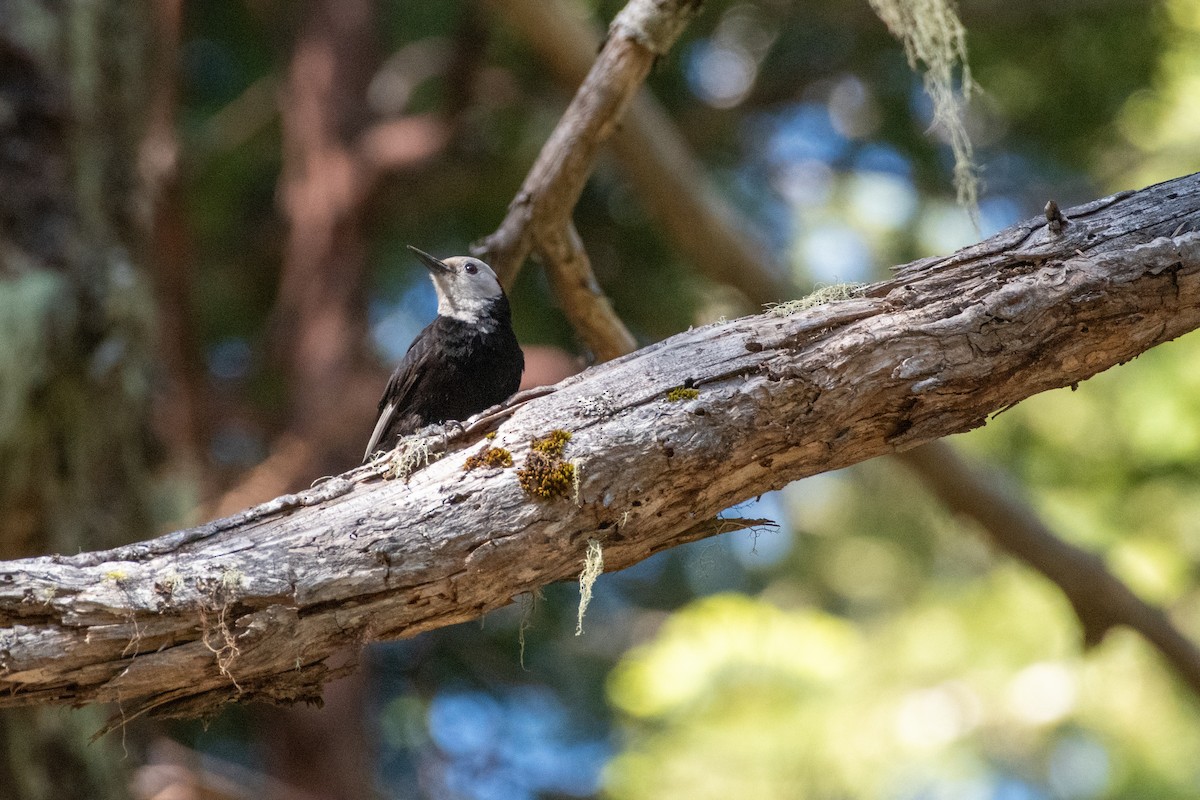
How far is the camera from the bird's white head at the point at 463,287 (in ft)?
13.9

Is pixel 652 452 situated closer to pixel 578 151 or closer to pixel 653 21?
pixel 578 151

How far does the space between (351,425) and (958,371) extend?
14.3 ft

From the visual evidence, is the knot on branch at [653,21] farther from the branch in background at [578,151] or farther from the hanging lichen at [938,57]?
the hanging lichen at [938,57]

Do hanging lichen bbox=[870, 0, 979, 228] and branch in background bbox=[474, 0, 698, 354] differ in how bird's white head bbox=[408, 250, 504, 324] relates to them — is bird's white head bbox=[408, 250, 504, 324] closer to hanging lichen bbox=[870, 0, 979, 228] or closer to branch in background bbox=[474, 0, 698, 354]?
branch in background bbox=[474, 0, 698, 354]

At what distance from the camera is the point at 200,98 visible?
873 centimetres

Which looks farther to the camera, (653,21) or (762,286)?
(762,286)

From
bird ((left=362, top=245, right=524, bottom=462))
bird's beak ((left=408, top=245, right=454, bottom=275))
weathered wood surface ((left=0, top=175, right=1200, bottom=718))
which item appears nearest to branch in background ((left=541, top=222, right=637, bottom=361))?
bird ((left=362, top=245, right=524, bottom=462))

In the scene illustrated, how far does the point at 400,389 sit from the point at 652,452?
1.80 metres

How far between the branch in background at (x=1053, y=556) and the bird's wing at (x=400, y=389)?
91.1 inches

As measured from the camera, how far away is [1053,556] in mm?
5195

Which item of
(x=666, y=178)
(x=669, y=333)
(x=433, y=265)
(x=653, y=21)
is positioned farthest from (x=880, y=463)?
(x=653, y=21)

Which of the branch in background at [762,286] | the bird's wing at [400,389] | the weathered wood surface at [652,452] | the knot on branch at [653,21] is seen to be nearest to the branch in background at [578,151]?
the knot on branch at [653,21]

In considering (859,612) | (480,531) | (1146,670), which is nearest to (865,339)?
(480,531)

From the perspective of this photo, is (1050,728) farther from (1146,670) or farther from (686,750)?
(686,750)
